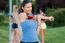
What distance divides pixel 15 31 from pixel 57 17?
1033 centimetres

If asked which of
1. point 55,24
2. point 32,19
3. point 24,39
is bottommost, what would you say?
point 55,24

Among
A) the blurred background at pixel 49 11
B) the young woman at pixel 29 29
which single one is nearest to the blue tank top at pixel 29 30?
the young woman at pixel 29 29

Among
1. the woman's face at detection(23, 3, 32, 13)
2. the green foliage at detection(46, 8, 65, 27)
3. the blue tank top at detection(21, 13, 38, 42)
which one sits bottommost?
the green foliage at detection(46, 8, 65, 27)

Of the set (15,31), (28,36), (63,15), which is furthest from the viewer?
(63,15)

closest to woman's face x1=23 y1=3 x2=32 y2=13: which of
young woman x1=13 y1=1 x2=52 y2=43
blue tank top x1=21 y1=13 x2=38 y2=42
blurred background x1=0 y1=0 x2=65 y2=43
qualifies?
young woman x1=13 y1=1 x2=52 y2=43

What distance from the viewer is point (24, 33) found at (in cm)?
478

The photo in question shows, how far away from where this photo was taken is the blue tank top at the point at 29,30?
4770 millimetres

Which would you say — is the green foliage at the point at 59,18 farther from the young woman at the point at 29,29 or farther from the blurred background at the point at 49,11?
the young woman at the point at 29,29

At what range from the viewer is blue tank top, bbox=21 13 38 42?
188 inches

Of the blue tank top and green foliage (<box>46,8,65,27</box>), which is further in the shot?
green foliage (<box>46,8,65,27</box>)

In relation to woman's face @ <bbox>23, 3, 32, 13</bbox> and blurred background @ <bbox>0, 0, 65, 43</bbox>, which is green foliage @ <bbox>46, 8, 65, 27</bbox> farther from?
woman's face @ <bbox>23, 3, 32, 13</bbox>

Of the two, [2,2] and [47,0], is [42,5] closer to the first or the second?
[47,0]

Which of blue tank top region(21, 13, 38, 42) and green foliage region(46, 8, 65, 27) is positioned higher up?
blue tank top region(21, 13, 38, 42)

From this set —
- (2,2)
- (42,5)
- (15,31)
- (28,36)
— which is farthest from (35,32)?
(2,2)
